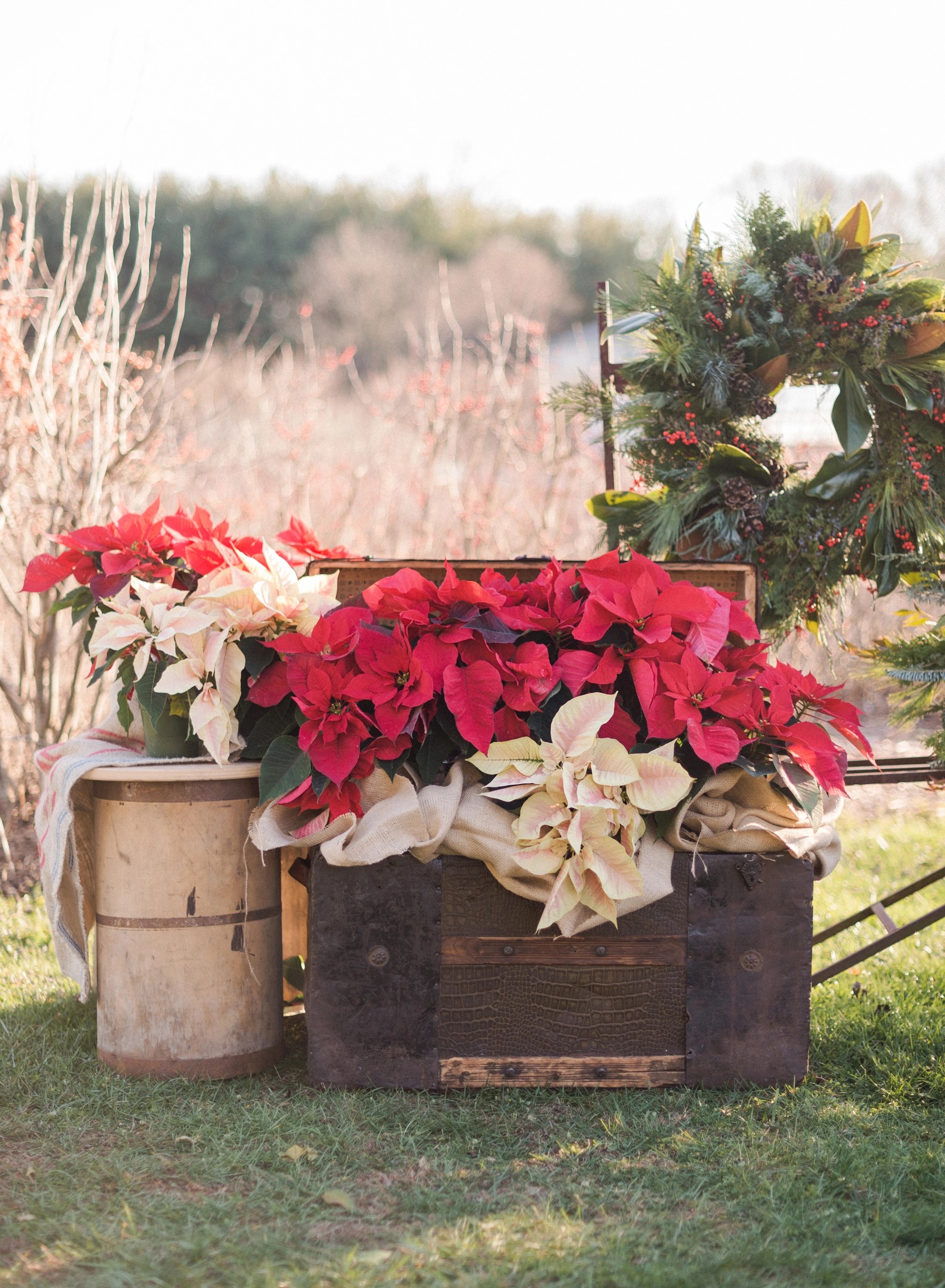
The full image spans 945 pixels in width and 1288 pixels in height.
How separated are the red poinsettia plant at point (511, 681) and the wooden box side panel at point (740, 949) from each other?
194 millimetres

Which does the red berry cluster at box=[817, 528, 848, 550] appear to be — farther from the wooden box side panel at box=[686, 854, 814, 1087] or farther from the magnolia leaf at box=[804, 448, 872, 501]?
the wooden box side panel at box=[686, 854, 814, 1087]

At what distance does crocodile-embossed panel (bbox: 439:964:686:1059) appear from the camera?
2152 mm

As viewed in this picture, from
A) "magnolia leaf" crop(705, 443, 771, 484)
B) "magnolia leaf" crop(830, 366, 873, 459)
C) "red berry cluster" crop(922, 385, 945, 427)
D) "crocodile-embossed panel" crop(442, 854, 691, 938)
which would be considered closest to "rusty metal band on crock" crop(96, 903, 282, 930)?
"crocodile-embossed panel" crop(442, 854, 691, 938)

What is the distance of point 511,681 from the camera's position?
2107 millimetres

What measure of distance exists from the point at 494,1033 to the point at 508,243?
2321 centimetres

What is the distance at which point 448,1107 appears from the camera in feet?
6.93

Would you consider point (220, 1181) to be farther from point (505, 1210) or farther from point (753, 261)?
point (753, 261)

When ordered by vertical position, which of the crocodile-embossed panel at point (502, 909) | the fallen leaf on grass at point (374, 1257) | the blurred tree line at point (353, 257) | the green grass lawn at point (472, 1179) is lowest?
the green grass lawn at point (472, 1179)

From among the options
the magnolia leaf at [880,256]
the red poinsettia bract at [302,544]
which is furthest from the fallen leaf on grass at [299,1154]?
the magnolia leaf at [880,256]

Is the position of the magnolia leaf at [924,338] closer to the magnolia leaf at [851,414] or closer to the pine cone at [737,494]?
the magnolia leaf at [851,414]

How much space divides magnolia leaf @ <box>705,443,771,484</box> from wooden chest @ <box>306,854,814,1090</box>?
1057 mm

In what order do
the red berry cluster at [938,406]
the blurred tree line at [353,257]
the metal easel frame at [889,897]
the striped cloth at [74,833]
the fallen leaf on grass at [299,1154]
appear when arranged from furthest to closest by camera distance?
the blurred tree line at [353,257] < the red berry cluster at [938,406] < the metal easel frame at [889,897] < the striped cloth at [74,833] < the fallen leaf on grass at [299,1154]

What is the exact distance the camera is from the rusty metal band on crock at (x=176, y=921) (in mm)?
2199

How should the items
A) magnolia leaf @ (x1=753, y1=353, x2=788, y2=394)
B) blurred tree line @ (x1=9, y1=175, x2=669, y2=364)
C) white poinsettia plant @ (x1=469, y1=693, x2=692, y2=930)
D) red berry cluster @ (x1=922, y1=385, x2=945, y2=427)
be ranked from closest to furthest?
white poinsettia plant @ (x1=469, y1=693, x2=692, y2=930)
red berry cluster @ (x1=922, y1=385, x2=945, y2=427)
magnolia leaf @ (x1=753, y1=353, x2=788, y2=394)
blurred tree line @ (x1=9, y1=175, x2=669, y2=364)
